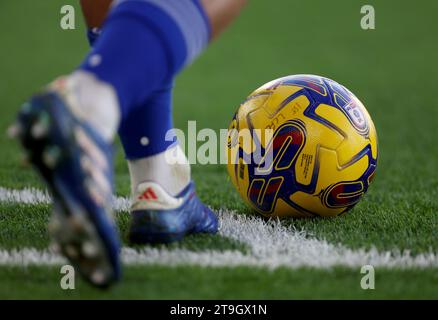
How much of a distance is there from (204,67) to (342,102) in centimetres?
609

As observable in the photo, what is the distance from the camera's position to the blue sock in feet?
5.03

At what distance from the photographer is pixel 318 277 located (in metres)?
1.80

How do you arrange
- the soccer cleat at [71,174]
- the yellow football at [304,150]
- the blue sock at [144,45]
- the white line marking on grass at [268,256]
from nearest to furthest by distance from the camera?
the soccer cleat at [71,174]
the blue sock at [144,45]
the white line marking on grass at [268,256]
the yellow football at [304,150]

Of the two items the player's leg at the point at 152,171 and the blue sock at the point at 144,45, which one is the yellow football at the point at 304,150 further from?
the blue sock at the point at 144,45

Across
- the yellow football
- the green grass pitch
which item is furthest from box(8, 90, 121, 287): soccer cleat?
the yellow football

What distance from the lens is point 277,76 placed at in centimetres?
745

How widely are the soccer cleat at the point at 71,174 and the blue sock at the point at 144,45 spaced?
15 cm

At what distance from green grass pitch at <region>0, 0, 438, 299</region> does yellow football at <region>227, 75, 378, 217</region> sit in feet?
0.33

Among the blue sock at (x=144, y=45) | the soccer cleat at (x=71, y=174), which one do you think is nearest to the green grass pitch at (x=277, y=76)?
the soccer cleat at (x=71, y=174)

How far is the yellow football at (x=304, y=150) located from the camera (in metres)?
2.37

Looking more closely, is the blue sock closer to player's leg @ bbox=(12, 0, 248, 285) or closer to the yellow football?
player's leg @ bbox=(12, 0, 248, 285)

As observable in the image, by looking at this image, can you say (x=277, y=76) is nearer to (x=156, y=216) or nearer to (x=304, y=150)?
(x=304, y=150)
